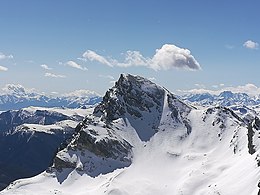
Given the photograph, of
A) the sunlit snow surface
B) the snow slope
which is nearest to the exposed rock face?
the snow slope

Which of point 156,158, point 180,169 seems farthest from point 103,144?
point 180,169

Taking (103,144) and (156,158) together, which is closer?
(156,158)

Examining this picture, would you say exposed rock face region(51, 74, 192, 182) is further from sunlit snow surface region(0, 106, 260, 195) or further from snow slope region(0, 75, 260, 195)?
sunlit snow surface region(0, 106, 260, 195)

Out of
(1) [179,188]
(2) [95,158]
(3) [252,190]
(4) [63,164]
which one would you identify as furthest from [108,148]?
(3) [252,190]

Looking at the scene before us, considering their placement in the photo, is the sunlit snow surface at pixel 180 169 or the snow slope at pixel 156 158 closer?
the sunlit snow surface at pixel 180 169

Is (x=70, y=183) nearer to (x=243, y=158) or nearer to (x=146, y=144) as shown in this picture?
(x=146, y=144)

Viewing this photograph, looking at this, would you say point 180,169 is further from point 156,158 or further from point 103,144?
point 103,144

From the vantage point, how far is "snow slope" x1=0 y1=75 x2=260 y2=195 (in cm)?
13988

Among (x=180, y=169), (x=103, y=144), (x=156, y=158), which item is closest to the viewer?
(x=180, y=169)

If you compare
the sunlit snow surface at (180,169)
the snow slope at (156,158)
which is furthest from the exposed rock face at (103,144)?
the sunlit snow surface at (180,169)

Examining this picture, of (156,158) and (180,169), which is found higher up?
(180,169)

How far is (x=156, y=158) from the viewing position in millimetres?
171875

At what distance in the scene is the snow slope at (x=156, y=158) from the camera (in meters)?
140

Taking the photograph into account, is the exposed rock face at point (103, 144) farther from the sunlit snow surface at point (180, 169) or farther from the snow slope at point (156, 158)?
the sunlit snow surface at point (180, 169)
